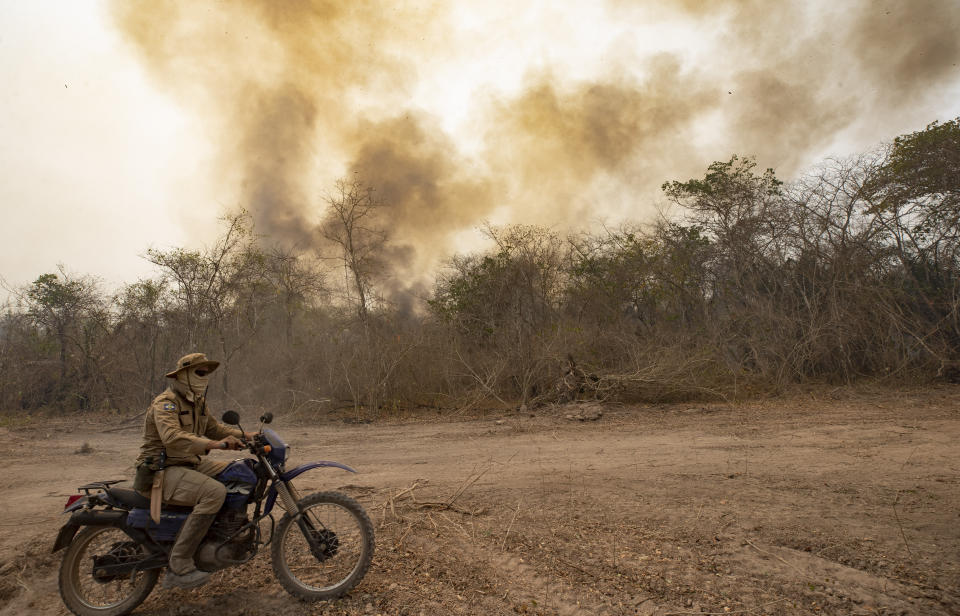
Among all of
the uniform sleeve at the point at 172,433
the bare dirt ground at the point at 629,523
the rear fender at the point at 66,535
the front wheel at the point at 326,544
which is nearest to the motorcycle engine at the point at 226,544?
the front wheel at the point at 326,544

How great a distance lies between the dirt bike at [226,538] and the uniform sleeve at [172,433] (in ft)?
0.85

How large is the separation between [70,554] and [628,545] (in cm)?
424

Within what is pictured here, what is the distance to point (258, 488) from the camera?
3633 mm

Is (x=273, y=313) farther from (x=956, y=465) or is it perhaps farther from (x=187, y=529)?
(x=956, y=465)

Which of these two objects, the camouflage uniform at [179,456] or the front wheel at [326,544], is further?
the front wheel at [326,544]

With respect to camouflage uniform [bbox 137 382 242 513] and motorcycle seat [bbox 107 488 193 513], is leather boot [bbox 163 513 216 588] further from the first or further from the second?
motorcycle seat [bbox 107 488 193 513]

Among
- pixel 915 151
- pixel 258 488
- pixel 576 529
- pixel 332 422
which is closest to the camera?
pixel 258 488

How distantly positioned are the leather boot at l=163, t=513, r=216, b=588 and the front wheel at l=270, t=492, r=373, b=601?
0.48m

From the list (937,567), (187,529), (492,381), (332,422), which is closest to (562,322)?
(492,381)

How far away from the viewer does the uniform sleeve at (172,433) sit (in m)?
3.36

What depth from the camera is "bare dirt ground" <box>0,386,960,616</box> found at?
3455 millimetres

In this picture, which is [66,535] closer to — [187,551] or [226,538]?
[187,551]

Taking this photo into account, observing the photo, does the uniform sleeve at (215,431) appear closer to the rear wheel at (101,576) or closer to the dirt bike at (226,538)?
the dirt bike at (226,538)

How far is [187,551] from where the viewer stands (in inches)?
134
